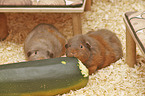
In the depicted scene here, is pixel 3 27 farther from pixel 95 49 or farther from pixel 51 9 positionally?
pixel 95 49

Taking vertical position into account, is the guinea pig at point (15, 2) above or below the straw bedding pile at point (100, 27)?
above

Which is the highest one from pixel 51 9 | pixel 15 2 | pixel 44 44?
pixel 15 2

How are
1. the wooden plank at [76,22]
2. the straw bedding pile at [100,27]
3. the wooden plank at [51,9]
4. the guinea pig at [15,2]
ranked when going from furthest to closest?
the wooden plank at [76,22], the guinea pig at [15,2], the wooden plank at [51,9], the straw bedding pile at [100,27]

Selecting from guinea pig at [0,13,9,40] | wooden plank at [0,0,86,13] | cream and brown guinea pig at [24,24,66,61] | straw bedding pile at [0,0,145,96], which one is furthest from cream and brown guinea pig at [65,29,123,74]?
guinea pig at [0,13,9,40]

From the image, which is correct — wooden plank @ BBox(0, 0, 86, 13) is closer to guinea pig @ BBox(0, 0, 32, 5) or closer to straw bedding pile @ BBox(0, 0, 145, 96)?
guinea pig @ BBox(0, 0, 32, 5)

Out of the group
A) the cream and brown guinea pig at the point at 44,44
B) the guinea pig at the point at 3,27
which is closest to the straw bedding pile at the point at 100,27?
→ the guinea pig at the point at 3,27

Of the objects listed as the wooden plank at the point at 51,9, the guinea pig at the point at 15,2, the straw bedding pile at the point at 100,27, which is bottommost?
the straw bedding pile at the point at 100,27

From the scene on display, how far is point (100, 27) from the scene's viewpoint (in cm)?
447

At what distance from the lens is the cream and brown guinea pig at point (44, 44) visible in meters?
3.44

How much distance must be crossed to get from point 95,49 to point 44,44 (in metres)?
0.93

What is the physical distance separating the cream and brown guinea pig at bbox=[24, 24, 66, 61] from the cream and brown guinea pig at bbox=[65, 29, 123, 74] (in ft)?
1.87

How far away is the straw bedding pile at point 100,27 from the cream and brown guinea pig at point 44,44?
322 millimetres

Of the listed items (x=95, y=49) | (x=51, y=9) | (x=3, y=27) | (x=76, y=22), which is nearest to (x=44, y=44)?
(x=51, y=9)

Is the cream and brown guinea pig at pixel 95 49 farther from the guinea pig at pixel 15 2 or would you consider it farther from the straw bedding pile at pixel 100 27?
the guinea pig at pixel 15 2
